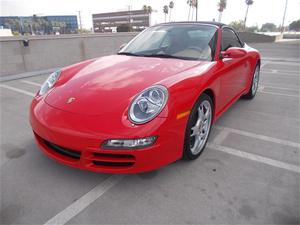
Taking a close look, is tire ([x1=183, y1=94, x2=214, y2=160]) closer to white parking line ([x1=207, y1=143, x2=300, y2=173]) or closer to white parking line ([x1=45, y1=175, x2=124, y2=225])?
white parking line ([x1=207, y1=143, x2=300, y2=173])

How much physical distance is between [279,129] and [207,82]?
155cm

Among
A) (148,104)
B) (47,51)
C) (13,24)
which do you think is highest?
(13,24)

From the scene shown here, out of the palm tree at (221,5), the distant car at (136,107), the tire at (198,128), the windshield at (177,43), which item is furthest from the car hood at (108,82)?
the palm tree at (221,5)

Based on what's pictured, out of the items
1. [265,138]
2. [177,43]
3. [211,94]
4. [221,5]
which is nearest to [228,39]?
[177,43]

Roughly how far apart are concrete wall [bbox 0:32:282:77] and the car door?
259 inches

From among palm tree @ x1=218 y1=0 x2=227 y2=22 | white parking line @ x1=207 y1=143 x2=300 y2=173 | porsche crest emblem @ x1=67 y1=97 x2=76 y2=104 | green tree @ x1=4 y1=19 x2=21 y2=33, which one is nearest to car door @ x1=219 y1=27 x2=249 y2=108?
white parking line @ x1=207 y1=143 x2=300 y2=173

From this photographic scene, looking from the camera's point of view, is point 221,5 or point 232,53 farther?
point 221,5

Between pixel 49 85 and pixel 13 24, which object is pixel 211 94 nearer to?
pixel 49 85

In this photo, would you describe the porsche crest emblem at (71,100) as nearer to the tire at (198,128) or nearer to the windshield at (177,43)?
the tire at (198,128)

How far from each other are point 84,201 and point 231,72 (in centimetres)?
229

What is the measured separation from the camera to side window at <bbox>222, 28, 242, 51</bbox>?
3.24 meters

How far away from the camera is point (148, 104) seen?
1.99 meters

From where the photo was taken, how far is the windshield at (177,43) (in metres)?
2.88

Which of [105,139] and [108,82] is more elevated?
[108,82]
